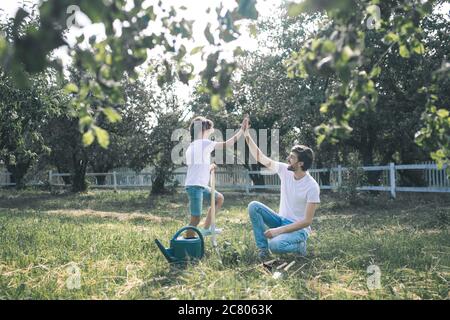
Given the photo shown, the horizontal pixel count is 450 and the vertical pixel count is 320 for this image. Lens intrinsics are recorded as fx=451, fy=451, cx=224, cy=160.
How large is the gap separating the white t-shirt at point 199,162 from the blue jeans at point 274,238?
2.83 feet

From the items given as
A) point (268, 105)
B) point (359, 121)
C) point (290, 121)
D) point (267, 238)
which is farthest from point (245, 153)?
point (267, 238)

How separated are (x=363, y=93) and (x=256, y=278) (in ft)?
7.19

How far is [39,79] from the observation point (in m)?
10.6

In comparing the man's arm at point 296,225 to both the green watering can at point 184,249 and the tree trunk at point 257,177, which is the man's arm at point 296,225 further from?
the tree trunk at point 257,177

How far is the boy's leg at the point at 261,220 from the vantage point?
4.54 m

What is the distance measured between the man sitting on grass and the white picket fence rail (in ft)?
26.8

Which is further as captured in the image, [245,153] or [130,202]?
[245,153]

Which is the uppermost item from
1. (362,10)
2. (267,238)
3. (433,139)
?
(362,10)

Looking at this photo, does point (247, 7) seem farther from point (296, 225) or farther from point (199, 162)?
point (199, 162)

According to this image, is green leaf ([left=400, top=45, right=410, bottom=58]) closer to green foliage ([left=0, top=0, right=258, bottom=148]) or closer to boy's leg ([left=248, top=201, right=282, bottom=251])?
green foliage ([left=0, top=0, right=258, bottom=148])

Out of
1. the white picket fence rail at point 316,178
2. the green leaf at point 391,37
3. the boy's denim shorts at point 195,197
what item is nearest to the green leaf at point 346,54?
the green leaf at point 391,37

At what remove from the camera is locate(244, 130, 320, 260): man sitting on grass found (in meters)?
4.28

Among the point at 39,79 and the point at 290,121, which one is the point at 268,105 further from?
the point at 39,79

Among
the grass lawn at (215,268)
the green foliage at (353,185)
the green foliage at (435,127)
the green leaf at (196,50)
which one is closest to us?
the green leaf at (196,50)
